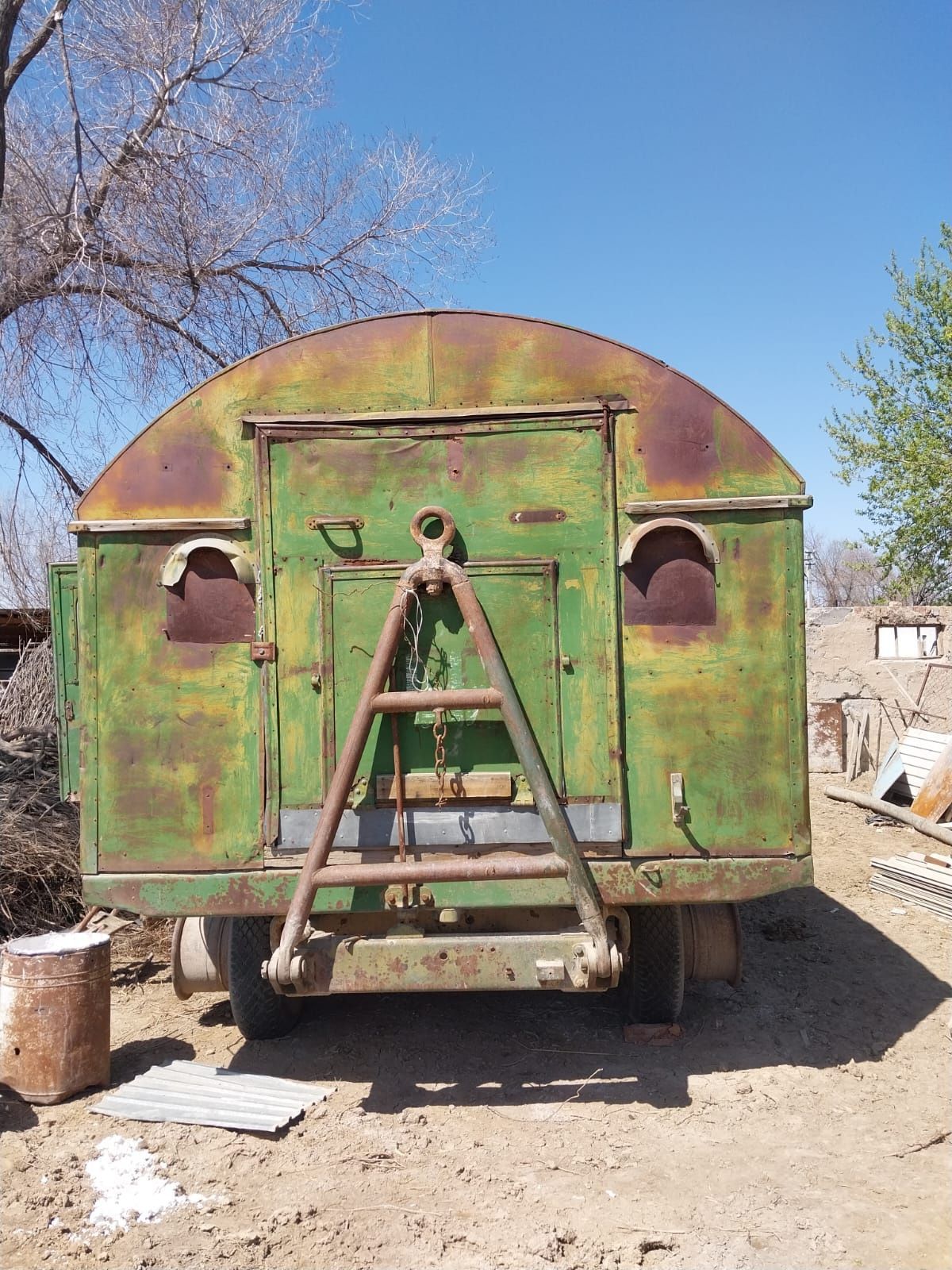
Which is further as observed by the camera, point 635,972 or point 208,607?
point 635,972

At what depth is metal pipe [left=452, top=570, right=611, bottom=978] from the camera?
13.6 feet

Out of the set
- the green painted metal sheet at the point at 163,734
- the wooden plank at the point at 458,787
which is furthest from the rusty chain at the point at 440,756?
the green painted metal sheet at the point at 163,734

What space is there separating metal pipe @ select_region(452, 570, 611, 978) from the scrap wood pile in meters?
4.48

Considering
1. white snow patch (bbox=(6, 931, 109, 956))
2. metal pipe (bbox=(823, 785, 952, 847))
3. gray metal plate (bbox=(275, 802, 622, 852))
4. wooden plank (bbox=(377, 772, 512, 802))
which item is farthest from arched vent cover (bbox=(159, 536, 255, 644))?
metal pipe (bbox=(823, 785, 952, 847))

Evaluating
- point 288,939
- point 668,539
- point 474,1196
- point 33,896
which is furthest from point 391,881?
point 33,896

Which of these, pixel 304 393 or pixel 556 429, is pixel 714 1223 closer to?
pixel 556 429

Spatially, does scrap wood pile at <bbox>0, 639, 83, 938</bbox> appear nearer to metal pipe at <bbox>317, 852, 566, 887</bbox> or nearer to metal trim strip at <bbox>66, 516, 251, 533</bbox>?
metal trim strip at <bbox>66, 516, 251, 533</bbox>

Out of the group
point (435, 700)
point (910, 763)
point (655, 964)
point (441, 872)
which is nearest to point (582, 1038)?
point (655, 964)

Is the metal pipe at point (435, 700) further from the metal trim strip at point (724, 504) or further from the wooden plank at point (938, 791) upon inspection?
the wooden plank at point (938, 791)

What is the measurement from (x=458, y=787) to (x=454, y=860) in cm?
33

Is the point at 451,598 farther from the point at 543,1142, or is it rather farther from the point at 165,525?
the point at 543,1142

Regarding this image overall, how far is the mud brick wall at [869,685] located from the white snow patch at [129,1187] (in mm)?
11343

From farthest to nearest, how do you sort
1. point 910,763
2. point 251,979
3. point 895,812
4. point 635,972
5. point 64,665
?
point 910,763
point 895,812
point 64,665
point 635,972
point 251,979

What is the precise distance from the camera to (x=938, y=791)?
34.7 feet
